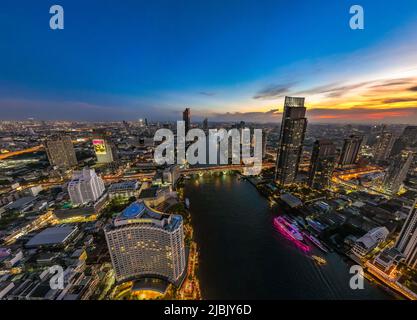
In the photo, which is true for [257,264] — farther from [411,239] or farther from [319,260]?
[411,239]

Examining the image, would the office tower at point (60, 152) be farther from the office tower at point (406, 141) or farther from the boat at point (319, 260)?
the office tower at point (406, 141)

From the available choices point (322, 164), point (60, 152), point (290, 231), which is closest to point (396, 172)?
point (322, 164)

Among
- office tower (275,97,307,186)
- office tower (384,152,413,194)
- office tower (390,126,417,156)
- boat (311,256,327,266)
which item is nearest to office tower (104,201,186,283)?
boat (311,256,327,266)

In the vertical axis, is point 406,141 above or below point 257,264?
above

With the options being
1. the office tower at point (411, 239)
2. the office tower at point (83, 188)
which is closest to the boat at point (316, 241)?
the office tower at point (411, 239)

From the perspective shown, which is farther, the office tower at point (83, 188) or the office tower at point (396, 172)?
the office tower at point (396, 172)
